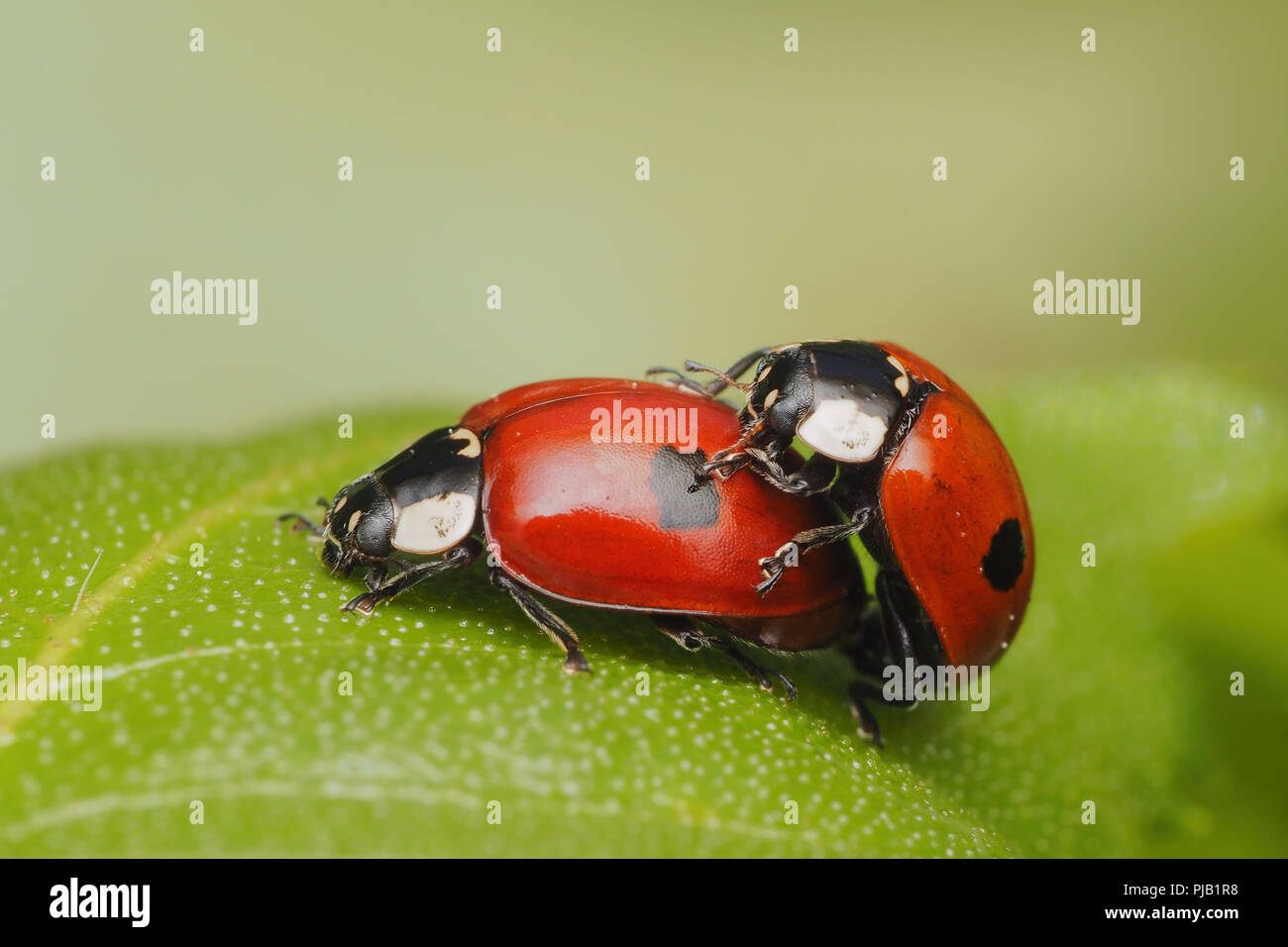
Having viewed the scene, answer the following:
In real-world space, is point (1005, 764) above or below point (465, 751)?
below

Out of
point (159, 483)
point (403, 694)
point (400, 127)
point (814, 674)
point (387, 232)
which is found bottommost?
point (814, 674)

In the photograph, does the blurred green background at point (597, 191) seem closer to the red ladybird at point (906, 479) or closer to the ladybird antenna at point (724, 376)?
the ladybird antenna at point (724, 376)

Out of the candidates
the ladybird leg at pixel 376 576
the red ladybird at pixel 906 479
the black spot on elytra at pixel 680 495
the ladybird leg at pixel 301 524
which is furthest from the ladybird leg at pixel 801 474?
the ladybird leg at pixel 301 524

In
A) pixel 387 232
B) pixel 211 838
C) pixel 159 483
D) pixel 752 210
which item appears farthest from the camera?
pixel 752 210

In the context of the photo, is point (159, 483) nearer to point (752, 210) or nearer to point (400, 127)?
point (400, 127)

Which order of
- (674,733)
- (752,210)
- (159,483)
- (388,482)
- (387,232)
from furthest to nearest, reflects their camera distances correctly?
1. (752,210)
2. (387,232)
3. (159,483)
4. (388,482)
5. (674,733)

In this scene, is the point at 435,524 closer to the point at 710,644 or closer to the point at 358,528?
the point at 358,528

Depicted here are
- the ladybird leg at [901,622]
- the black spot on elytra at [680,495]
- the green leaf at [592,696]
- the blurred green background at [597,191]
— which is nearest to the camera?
the green leaf at [592,696]
